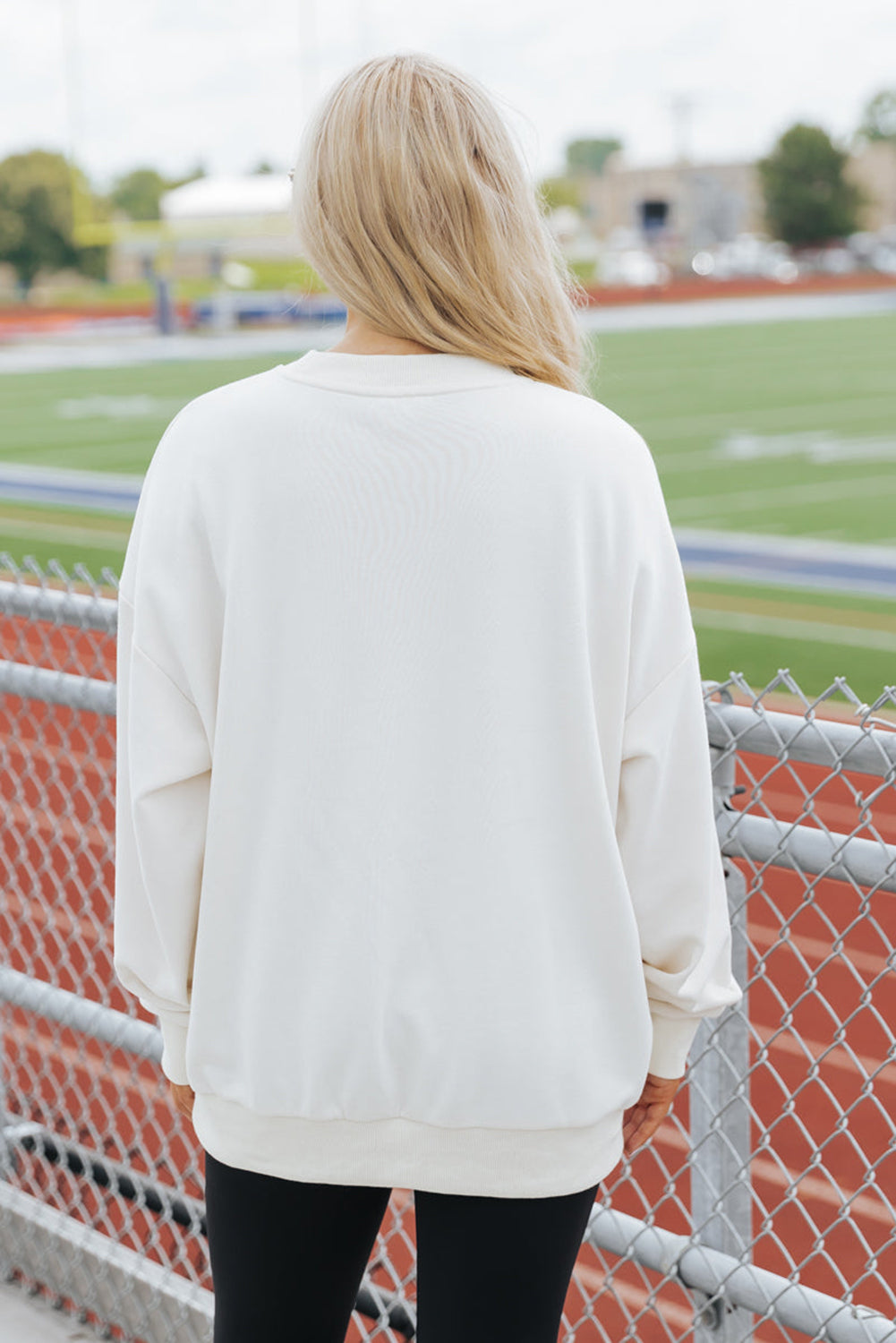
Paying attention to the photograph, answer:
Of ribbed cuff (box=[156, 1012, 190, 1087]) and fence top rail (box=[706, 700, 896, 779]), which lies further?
fence top rail (box=[706, 700, 896, 779])

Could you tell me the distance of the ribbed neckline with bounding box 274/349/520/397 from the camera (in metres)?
1.52

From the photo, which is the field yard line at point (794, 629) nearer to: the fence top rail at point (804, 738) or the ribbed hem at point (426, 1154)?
the fence top rail at point (804, 738)

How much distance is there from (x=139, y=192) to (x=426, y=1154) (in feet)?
354

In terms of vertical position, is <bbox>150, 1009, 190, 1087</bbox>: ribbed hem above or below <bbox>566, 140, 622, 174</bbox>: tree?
above

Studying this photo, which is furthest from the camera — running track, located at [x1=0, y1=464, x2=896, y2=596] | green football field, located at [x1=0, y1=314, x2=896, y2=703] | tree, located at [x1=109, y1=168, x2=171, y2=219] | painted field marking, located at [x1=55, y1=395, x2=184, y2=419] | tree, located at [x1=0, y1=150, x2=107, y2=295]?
tree, located at [x1=109, y1=168, x2=171, y2=219]

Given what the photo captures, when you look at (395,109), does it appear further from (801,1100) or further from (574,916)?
(801,1100)

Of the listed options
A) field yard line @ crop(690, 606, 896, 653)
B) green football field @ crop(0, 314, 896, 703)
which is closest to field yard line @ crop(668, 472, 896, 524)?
green football field @ crop(0, 314, 896, 703)

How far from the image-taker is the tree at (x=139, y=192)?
10100 cm

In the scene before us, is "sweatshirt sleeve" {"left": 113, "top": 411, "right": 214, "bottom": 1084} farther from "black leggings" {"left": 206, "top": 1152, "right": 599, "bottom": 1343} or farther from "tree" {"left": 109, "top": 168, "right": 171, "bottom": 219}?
"tree" {"left": 109, "top": 168, "right": 171, "bottom": 219}

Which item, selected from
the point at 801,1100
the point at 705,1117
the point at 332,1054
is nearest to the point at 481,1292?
the point at 332,1054

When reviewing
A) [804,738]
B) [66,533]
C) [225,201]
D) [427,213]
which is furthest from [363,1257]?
[225,201]

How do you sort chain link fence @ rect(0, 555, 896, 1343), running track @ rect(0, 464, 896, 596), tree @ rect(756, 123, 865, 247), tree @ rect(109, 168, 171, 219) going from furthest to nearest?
tree @ rect(109, 168, 171, 219) → tree @ rect(756, 123, 865, 247) → running track @ rect(0, 464, 896, 596) → chain link fence @ rect(0, 555, 896, 1343)

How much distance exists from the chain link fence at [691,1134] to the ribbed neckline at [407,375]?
556 mm

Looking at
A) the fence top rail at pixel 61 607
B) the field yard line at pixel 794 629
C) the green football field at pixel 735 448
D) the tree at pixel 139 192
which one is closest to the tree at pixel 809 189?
the tree at pixel 139 192
